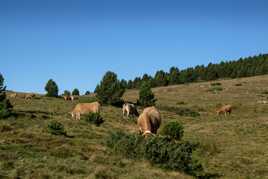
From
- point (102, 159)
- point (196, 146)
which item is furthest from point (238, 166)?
point (102, 159)

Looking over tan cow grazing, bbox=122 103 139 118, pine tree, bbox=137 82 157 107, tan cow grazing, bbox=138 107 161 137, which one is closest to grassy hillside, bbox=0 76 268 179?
tan cow grazing, bbox=122 103 139 118

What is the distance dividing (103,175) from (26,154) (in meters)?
5.03

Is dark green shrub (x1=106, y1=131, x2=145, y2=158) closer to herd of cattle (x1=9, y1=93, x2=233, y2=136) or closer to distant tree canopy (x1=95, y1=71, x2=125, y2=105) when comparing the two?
herd of cattle (x1=9, y1=93, x2=233, y2=136)

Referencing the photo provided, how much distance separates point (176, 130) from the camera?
33469 mm

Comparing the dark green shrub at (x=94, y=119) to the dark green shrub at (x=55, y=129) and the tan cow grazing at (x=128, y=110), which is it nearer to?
the tan cow grazing at (x=128, y=110)

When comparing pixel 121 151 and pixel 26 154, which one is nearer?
pixel 26 154

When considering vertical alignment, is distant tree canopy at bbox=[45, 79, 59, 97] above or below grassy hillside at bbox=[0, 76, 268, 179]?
above

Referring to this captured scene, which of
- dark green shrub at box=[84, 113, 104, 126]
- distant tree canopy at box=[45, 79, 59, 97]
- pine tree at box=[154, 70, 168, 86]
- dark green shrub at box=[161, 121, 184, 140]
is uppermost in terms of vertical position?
pine tree at box=[154, 70, 168, 86]

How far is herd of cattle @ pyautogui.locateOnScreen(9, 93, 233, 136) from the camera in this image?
31906 millimetres

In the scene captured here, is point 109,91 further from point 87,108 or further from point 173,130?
point 173,130

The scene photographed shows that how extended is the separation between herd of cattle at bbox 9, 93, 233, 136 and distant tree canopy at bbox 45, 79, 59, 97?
13.8 feet

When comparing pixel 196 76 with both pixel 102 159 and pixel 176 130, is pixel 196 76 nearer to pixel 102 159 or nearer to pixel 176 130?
pixel 176 130

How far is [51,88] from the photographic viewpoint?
72.8 metres

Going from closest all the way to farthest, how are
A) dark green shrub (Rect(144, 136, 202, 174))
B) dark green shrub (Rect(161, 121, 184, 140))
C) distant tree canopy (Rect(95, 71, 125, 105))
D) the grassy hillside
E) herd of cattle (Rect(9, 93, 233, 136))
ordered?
1. the grassy hillside
2. dark green shrub (Rect(144, 136, 202, 174))
3. herd of cattle (Rect(9, 93, 233, 136))
4. dark green shrub (Rect(161, 121, 184, 140))
5. distant tree canopy (Rect(95, 71, 125, 105))
